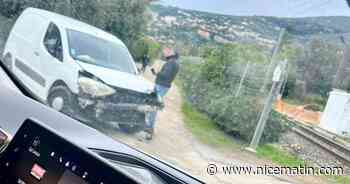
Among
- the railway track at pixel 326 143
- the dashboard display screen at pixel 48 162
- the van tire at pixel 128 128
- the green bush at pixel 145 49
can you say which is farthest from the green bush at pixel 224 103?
the dashboard display screen at pixel 48 162

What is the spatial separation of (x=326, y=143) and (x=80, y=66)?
99.7 inches

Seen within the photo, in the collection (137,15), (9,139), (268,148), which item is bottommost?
(268,148)

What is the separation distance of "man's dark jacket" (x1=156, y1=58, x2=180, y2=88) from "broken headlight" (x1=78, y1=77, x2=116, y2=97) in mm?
511

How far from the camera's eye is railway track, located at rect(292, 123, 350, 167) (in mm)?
3346

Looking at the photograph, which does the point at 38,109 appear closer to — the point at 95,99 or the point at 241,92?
the point at 95,99

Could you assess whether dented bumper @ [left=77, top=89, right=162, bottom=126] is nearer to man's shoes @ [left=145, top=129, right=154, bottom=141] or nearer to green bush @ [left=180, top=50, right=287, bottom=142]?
man's shoes @ [left=145, top=129, right=154, bottom=141]

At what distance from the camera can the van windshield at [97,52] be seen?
5246 mm

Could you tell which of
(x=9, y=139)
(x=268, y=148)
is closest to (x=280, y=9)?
(x=268, y=148)

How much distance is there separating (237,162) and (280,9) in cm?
135

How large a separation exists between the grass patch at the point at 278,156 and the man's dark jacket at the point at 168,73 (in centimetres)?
131

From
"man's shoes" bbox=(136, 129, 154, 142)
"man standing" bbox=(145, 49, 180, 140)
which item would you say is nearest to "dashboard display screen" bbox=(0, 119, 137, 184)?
"man's shoes" bbox=(136, 129, 154, 142)

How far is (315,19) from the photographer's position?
4.04 metres

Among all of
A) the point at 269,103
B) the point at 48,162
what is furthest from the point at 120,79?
the point at 48,162

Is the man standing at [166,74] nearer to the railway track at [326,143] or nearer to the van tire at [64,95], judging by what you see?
the van tire at [64,95]
